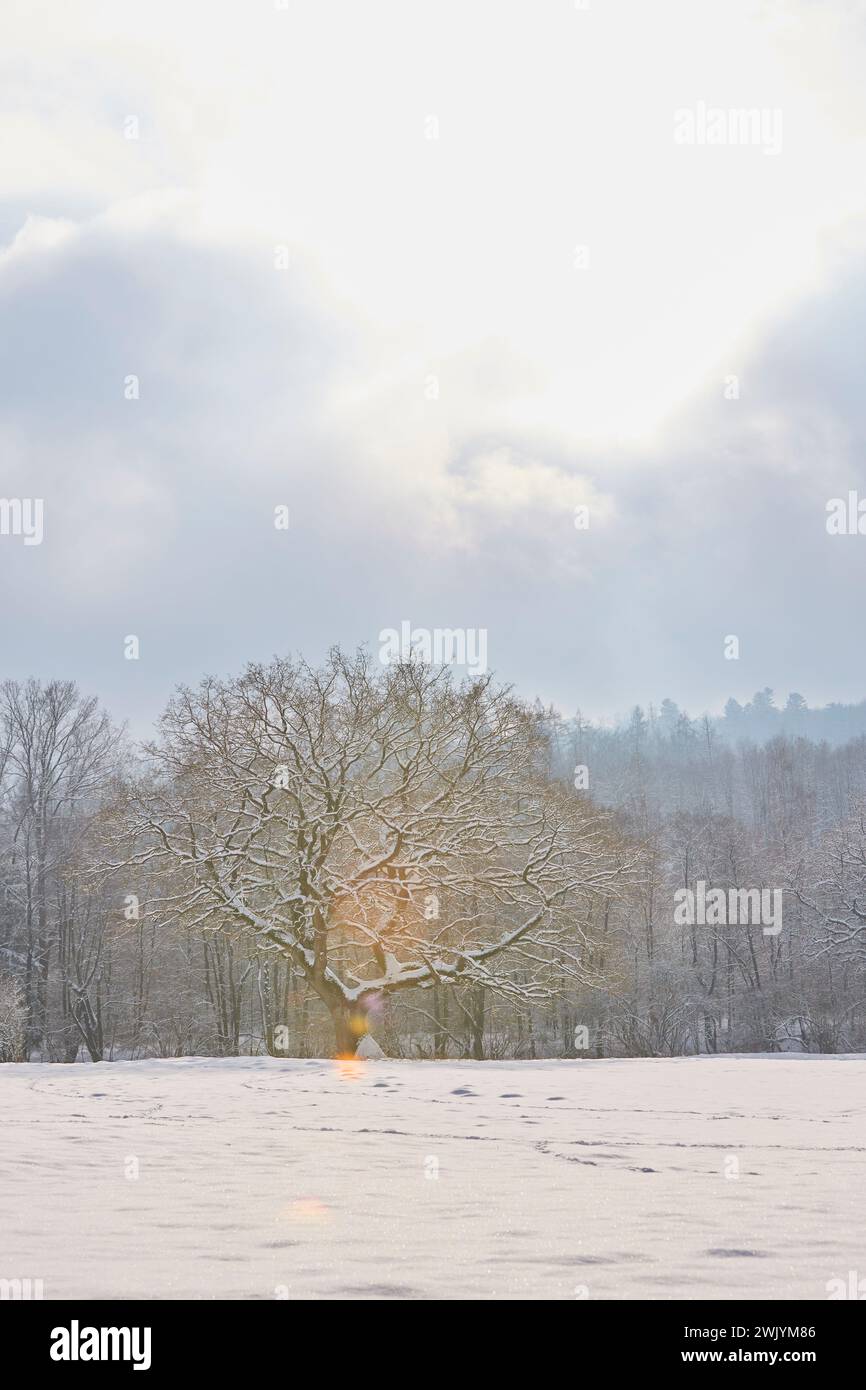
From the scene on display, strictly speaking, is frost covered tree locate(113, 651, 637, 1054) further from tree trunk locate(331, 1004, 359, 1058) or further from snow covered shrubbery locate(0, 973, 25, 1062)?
snow covered shrubbery locate(0, 973, 25, 1062)

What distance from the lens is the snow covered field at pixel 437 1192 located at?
4746 millimetres

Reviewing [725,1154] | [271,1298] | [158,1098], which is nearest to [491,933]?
[158,1098]

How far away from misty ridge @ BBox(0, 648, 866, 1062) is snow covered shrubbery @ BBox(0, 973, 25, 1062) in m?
0.14

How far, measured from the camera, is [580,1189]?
6.78 m

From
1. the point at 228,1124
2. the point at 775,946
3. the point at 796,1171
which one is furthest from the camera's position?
the point at 775,946

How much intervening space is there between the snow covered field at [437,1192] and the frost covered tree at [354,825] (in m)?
12.2

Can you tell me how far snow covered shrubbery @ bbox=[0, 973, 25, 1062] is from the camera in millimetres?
35094

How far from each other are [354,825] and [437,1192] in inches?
797

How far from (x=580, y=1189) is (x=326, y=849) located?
61.2 ft

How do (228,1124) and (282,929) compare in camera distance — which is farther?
(282,929)

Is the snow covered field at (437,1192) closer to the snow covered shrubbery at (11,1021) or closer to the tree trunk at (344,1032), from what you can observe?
the tree trunk at (344,1032)

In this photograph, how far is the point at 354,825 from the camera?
2683 centimetres

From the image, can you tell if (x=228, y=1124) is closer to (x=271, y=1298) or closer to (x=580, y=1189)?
(x=580, y=1189)

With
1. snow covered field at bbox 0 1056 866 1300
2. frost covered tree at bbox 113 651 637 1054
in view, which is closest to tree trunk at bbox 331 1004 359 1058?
frost covered tree at bbox 113 651 637 1054
